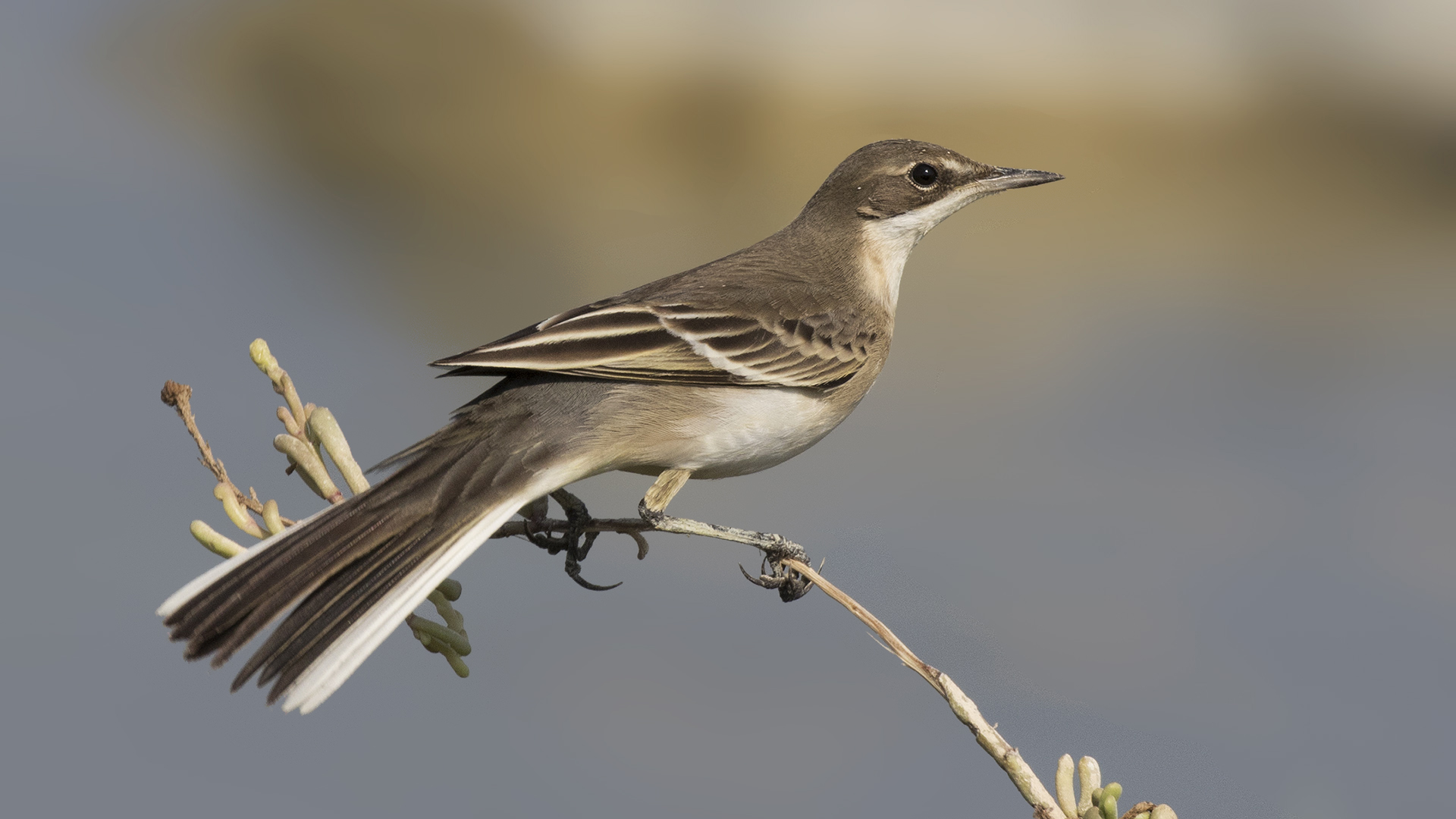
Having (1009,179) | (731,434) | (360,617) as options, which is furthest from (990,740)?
(1009,179)

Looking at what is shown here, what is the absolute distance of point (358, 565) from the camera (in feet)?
6.75

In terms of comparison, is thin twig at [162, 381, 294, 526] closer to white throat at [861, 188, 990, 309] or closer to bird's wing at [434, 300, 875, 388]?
bird's wing at [434, 300, 875, 388]

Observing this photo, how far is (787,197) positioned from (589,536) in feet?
32.8

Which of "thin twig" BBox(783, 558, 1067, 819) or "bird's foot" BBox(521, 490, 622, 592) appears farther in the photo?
"bird's foot" BBox(521, 490, 622, 592)

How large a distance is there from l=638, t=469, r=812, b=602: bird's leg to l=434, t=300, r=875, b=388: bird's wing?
0.25m

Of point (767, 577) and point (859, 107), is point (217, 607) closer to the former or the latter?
point (767, 577)

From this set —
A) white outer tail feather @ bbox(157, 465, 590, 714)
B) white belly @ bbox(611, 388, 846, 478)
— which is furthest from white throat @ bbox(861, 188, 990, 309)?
white outer tail feather @ bbox(157, 465, 590, 714)

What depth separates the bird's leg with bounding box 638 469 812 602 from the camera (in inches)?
104

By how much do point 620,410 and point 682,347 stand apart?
227 millimetres

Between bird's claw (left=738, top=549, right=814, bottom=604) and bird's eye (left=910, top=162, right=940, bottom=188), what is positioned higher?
bird's eye (left=910, top=162, right=940, bottom=188)

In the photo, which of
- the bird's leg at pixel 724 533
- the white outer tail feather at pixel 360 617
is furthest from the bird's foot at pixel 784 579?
the white outer tail feather at pixel 360 617

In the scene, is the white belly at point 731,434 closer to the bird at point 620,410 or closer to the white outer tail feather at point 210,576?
the bird at point 620,410

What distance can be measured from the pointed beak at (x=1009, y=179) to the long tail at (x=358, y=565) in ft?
4.96

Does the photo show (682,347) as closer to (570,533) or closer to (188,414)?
(570,533)
